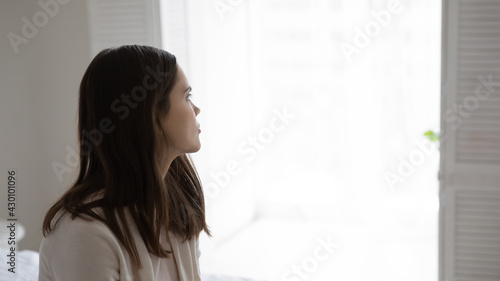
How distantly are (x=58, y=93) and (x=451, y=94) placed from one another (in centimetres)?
171

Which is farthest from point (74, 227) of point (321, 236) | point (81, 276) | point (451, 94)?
point (321, 236)

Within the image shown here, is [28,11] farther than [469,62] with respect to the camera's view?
Yes

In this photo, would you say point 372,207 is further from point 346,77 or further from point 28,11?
point 28,11

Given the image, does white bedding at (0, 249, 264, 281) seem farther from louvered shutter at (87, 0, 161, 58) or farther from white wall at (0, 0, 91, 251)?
louvered shutter at (87, 0, 161, 58)

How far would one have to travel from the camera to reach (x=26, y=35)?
2.94m

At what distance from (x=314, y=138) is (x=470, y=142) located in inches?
79.4

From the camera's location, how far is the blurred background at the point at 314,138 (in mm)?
3648

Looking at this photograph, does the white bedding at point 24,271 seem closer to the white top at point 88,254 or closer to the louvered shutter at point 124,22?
the white top at point 88,254

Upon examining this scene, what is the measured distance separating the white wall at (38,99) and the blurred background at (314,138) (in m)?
0.03

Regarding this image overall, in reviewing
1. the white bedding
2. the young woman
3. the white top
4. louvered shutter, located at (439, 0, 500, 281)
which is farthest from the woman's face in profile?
louvered shutter, located at (439, 0, 500, 281)

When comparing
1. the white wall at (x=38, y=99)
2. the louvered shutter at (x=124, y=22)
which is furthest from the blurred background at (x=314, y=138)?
the louvered shutter at (x=124, y=22)

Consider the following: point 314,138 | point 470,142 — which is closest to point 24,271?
point 470,142

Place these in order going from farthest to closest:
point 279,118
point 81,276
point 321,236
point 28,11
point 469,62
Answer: point 279,118 → point 321,236 → point 28,11 → point 469,62 → point 81,276

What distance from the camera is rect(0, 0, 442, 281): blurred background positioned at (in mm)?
3648
